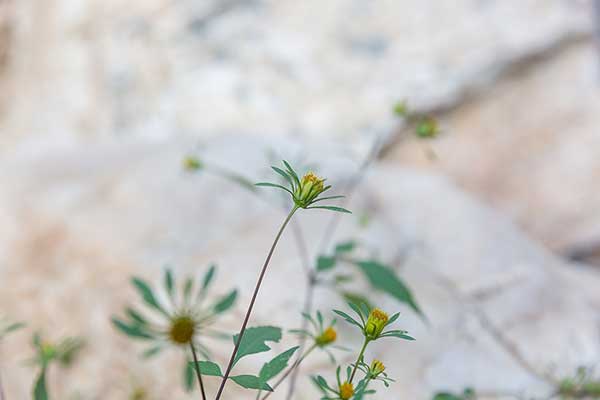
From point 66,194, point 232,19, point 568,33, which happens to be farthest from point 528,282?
point 232,19

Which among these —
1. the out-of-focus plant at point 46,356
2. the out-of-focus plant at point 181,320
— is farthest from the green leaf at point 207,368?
the out-of-focus plant at point 46,356

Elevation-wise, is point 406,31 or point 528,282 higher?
point 406,31

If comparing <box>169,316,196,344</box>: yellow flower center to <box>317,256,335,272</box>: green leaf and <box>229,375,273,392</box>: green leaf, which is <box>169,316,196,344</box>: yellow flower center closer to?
<box>229,375,273,392</box>: green leaf

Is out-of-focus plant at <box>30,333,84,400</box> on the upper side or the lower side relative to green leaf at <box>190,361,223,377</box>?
upper

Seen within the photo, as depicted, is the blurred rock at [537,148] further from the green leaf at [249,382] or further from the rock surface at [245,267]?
the green leaf at [249,382]

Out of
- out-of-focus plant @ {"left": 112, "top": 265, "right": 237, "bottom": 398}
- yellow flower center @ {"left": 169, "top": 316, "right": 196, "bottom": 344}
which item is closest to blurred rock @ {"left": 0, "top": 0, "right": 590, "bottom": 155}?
out-of-focus plant @ {"left": 112, "top": 265, "right": 237, "bottom": 398}

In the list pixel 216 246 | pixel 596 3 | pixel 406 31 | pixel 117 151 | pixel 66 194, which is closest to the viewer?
pixel 216 246

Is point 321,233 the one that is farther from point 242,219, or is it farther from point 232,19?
point 232,19
